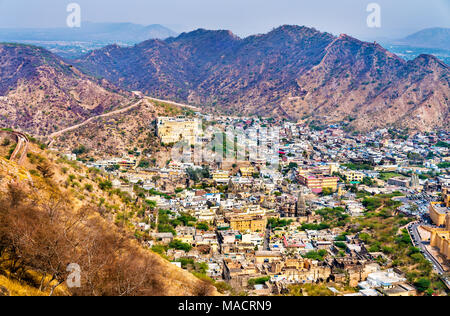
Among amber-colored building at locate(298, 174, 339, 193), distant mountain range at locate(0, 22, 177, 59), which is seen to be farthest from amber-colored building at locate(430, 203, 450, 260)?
distant mountain range at locate(0, 22, 177, 59)

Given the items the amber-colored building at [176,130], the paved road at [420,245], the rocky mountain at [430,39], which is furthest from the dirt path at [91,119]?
the rocky mountain at [430,39]

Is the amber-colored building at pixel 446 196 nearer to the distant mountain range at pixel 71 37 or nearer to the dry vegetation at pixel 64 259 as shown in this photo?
the dry vegetation at pixel 64 259

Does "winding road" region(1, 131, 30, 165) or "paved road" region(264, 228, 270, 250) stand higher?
"winding road" region(1, 131, 30, 165)

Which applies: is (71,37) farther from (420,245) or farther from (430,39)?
(420,245)

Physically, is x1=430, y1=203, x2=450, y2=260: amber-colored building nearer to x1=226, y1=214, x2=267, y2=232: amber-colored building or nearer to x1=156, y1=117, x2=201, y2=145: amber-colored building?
x1=226, y1=214, x2=267, y2=232: amber-colored building
